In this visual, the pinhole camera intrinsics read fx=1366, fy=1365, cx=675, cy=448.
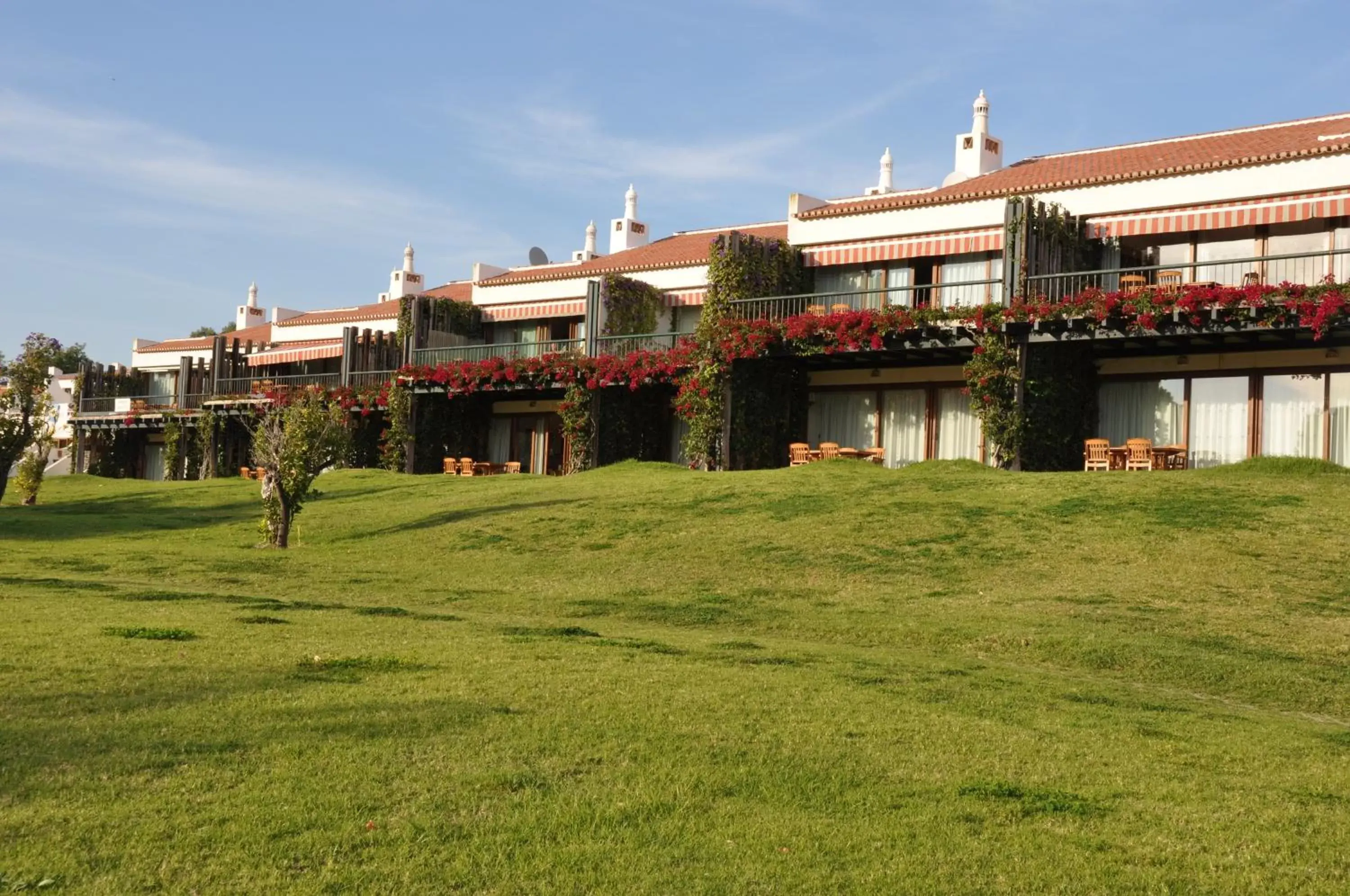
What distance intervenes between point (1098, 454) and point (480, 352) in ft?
70.0

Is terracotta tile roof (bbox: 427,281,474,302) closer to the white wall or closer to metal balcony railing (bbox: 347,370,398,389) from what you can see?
metal balcony railing (bbox: 347,370,398,389)

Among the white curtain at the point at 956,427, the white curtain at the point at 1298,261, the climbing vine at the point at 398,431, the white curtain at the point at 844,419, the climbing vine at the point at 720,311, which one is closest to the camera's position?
the white curtain at the point at 1298,261

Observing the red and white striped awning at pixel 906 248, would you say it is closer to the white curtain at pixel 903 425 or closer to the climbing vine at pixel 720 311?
the climbing vine at pixel 720 311

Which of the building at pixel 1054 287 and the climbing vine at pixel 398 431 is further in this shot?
the climbing vine at pixel 398 431

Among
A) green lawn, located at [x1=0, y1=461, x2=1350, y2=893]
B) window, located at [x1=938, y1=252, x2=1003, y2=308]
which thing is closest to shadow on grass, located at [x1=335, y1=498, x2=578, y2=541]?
green lawn, located at [x1=0, y1=461, x2=1350, y2=893]

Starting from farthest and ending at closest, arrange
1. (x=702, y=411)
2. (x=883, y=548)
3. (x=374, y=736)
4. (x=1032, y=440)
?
(x=702, y=411)
(x=1032, y=440)
(x=883, y=548)
(x=374, y=736)

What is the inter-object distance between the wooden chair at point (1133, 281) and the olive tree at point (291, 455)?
1725 cm

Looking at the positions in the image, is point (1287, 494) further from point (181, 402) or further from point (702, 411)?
point (181, 402)

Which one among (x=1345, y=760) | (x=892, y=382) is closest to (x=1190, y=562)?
(x=1345, y=760)

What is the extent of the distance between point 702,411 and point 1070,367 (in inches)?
366

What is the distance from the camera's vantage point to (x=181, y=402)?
53531 mm

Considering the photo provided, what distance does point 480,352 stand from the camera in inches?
1734

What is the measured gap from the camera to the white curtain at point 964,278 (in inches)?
1375

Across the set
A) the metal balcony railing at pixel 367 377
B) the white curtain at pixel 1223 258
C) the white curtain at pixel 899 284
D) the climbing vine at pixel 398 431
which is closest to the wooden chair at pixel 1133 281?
the white curtain at pixel 1223 258
